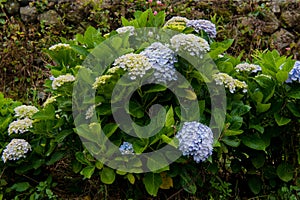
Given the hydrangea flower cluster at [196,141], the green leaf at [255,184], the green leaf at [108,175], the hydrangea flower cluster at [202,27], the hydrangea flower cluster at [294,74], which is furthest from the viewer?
the green leaf at [255,184]

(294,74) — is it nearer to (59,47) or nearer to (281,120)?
(281,120)

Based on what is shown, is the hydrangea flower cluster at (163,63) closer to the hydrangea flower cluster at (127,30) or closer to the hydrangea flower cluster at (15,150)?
the hydrangea flower cluster at (127,30)

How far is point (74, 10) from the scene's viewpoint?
4.51 metres

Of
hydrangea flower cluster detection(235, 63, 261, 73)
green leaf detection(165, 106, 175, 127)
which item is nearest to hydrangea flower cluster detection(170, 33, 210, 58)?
green leaf detection(165, 106, 175, 127)

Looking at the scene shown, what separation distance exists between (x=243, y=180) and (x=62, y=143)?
40.8 inches

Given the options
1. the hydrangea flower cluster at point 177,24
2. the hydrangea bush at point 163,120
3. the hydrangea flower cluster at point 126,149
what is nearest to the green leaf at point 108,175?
the hydrangea bush at point 163,120

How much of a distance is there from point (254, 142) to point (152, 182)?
21.7 inches

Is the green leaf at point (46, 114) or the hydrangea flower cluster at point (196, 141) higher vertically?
the hydrangea flower cluster at point (196, 141)

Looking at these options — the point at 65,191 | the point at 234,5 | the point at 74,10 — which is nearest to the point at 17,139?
the point at 65,191

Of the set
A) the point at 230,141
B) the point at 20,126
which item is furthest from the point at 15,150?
the point at 230,141

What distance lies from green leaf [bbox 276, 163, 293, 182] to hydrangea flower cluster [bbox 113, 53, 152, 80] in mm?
933

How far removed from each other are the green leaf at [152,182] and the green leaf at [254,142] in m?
0.48

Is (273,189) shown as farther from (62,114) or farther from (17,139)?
(17,139)

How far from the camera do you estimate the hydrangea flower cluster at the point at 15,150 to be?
6.70 ft
